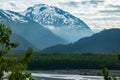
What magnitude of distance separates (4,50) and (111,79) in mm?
5698

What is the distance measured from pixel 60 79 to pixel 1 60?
134128 mm

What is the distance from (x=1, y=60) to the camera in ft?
66.6

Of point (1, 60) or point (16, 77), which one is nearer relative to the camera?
point (16, 77)

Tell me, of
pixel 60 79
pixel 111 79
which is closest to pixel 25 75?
pixel 111 79

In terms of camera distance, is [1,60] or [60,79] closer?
[1,60]

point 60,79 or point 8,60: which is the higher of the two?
point 60,79

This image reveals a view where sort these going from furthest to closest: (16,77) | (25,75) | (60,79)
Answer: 1. (60,79)
2. (25,75)
3. (16,77)

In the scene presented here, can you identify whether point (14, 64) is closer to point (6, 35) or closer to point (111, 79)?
point (6, 35)

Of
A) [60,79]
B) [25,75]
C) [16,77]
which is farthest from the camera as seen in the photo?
[60,79]

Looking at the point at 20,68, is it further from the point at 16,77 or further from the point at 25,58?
the point at 25,58

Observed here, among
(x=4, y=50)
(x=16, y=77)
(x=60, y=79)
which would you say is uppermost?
(x=60, y=79)

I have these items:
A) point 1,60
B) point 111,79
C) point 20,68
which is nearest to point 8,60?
point 1,60

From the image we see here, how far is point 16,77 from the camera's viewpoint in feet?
59.9

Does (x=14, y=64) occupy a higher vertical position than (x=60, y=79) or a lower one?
lower
